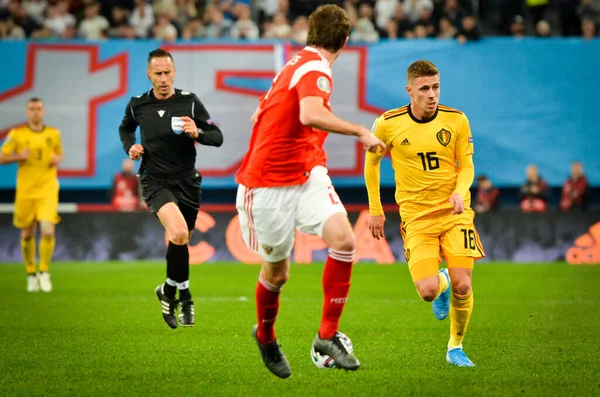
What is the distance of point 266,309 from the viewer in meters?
6.51

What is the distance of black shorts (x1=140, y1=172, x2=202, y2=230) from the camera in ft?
28.4

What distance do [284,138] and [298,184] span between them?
0.32 metres

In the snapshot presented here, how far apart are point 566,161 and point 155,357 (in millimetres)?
13904

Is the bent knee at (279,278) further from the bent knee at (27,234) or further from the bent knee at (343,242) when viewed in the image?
the bent knee at (27,234)

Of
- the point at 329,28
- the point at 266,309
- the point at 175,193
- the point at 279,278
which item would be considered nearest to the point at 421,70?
the point at 329,28

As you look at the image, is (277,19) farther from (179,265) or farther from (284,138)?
(284,138)

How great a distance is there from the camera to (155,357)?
25.2 ft

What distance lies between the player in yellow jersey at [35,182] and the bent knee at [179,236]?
5217 mm

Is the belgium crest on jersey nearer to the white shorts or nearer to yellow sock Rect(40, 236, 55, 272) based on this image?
the white shorts

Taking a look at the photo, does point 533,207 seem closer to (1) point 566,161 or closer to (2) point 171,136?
(1) point 566,161

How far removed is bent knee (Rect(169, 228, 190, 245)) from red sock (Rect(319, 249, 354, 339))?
260 centimetres

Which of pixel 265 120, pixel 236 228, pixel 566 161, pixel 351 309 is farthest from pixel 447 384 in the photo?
pixel 566 161

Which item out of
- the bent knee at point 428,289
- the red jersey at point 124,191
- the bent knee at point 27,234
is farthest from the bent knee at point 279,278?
the red jersey at point 124,191

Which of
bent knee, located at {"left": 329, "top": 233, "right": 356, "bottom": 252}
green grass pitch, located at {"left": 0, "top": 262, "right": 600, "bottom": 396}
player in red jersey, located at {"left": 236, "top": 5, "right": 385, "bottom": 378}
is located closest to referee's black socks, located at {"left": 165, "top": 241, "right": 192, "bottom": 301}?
Result: green grass pitch, located at {"left": 0, "top": 262, "right": 600, "bottom": 396}
